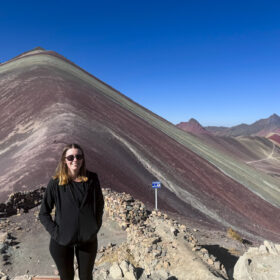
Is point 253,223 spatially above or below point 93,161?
below

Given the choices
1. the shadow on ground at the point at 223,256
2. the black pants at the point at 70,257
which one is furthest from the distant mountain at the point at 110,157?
the black pants at the point at 70,257

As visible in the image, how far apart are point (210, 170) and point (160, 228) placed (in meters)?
23.5

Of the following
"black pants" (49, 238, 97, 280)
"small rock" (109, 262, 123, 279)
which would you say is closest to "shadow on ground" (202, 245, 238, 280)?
"small rock" (109, 262, 123, 279)

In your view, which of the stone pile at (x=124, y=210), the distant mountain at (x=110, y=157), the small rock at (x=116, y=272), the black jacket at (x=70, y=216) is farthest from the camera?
the distant mountain at (x=110, y=157)

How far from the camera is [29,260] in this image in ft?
23.6

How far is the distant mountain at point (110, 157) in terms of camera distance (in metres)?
15.0

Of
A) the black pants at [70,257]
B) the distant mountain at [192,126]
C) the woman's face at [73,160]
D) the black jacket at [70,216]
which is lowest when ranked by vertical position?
the black pants at [70,257]

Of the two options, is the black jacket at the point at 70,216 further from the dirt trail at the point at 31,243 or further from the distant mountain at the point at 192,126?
the distant mountain at the point at 192,126

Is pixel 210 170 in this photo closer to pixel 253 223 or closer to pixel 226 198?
pixel 226 198

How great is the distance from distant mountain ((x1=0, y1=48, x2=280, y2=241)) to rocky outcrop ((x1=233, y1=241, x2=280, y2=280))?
733 centimetres

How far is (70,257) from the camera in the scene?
3441 mm

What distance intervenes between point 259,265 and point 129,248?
2927mm

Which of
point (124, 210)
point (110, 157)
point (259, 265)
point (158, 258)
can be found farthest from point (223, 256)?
point (110, 157)

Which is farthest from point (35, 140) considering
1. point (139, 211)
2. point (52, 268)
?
point (52, 268)
